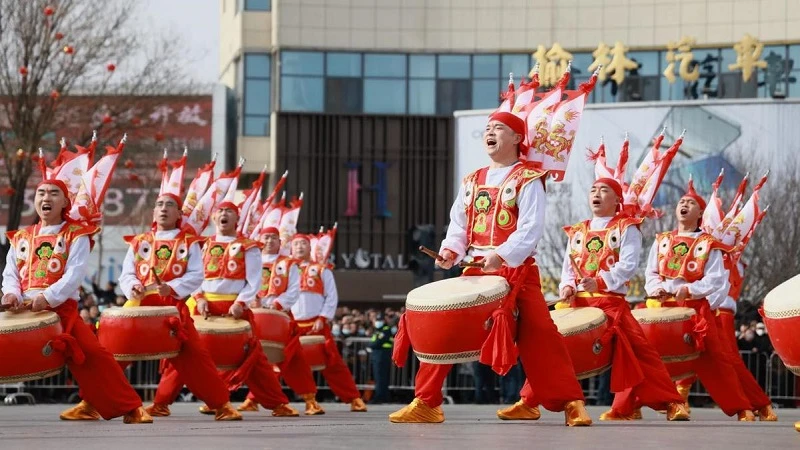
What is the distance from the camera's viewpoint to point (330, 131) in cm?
5166

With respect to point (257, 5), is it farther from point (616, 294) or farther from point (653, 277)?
point (616, 294)

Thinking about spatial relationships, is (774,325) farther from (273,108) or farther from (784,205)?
(273,108)

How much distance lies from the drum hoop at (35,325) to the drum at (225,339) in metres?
3.25

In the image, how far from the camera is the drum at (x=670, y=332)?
616 inches

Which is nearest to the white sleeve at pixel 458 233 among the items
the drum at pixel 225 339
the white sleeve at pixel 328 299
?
the drum at pixel 225 339

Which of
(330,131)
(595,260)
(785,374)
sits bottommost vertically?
(785,374)

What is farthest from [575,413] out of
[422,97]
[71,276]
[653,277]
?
[422,97]

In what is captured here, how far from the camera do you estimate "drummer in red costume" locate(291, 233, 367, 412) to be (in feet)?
66.5

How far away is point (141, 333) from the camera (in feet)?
48.3

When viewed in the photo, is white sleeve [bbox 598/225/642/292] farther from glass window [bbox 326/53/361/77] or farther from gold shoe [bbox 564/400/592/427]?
glass window [bbox 326/53/361/77]

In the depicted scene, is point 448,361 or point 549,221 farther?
point 549,221

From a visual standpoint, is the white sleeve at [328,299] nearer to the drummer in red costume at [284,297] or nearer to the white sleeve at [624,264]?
the drummer in red costume at [284,297]

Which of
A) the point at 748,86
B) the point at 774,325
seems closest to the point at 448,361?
the point at 774,325

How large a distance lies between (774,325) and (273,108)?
4062cm
